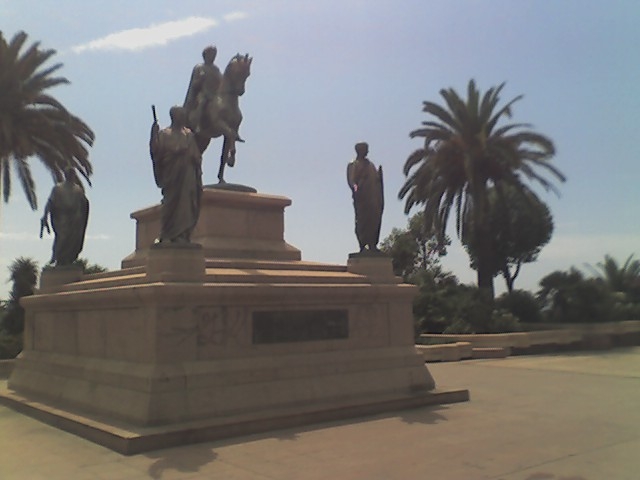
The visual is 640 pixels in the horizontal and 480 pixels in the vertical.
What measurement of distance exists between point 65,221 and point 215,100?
12.2ft

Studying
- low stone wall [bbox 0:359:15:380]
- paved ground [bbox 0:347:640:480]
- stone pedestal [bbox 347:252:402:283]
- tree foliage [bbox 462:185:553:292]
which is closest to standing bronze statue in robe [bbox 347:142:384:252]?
stone pedestal [bbox 347:252:402:283]

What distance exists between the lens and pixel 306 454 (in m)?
6.86

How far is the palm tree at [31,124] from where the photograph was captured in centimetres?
2134

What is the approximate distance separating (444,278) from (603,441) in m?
23.8

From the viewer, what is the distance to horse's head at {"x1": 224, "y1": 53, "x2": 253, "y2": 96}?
1169 centimetres

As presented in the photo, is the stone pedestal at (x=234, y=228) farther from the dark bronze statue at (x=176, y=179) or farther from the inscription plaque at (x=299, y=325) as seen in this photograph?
the inscription plaque at (x=299, y=325)

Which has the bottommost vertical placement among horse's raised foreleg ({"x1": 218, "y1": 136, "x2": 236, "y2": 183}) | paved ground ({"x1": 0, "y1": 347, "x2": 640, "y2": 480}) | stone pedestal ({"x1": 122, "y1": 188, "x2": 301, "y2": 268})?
paved ground ({"x1": 0, "y1": 347, "x2": 640, "y2": 480})

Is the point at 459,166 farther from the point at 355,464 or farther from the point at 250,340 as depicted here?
the point at 355,464

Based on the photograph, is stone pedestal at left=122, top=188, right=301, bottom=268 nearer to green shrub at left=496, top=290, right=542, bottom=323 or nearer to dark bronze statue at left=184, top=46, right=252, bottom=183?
dark bronze statue at left=184, top=46, right=252, bottom=183

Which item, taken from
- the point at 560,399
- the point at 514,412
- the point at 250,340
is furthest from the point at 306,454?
the point at 560,399

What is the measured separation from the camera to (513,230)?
1209 inches

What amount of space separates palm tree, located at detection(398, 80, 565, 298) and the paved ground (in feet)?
56.1

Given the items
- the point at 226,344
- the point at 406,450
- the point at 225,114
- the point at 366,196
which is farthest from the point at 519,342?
the point at 406,450

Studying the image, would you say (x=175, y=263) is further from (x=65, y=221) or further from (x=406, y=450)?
(x=65, y=221)
